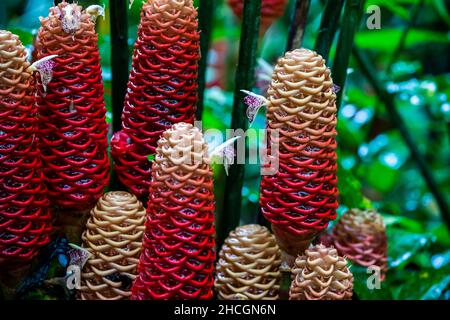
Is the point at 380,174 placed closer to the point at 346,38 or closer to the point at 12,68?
the point at 346,38

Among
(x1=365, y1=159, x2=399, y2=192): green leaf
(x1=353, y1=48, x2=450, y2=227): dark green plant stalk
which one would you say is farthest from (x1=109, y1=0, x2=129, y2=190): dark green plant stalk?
(x1=365, y1=159, x2=399, y2=192): green leaf

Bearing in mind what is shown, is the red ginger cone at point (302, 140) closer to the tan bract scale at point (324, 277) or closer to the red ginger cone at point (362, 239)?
the tan bract scale at point (324, 277)

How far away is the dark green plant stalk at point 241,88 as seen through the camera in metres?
1.12

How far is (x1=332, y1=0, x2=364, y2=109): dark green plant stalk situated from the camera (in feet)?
3.66

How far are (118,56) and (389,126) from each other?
62.9 inches

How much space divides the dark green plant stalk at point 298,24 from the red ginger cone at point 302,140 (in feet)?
0.88

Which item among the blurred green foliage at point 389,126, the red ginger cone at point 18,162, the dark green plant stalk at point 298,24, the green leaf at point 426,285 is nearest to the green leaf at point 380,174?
the blurred green foliage at point 389,126

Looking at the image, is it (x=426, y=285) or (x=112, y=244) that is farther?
(x=426, y=285)

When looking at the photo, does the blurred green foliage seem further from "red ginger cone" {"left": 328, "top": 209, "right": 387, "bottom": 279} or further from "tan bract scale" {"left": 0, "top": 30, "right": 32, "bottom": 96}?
"tan bract scale" {"left": 0, "top": 30, "right": 32, "bottom": 96}

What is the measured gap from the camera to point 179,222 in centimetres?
91

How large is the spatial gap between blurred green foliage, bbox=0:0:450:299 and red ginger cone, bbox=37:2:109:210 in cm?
34

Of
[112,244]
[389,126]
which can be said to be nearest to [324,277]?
[112,244]
